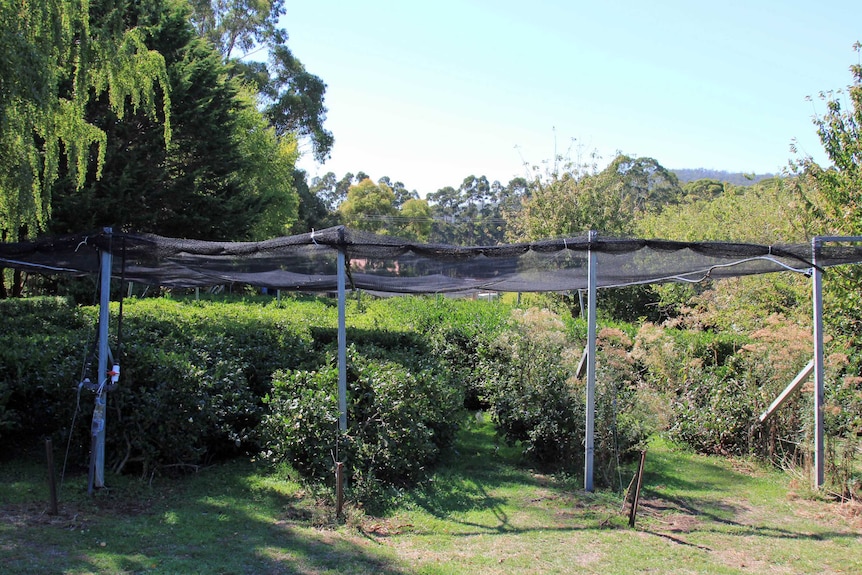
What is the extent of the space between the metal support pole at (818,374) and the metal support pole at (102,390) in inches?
240

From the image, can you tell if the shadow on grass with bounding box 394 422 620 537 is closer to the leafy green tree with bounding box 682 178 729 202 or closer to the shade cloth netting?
the shade cloth netting

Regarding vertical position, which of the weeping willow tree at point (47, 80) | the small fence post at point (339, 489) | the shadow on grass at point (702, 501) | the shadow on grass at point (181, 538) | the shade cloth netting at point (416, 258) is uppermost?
the weeping willow tree at point (47, 80)

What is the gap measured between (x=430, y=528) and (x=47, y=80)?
5203 mm

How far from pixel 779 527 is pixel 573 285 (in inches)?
114

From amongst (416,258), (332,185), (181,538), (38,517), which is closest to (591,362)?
(416,258)

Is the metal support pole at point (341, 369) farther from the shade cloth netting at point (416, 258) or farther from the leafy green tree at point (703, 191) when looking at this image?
the leafy green tree at point (703, 191)

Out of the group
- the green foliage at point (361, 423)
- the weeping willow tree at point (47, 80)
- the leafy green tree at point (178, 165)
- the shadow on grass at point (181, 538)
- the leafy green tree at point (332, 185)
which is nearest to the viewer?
the shadow on grass at point (181, 538)

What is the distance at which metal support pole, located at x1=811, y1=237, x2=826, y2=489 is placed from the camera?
5598 mm

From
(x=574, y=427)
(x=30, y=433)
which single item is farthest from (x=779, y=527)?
(x=30, y=433)

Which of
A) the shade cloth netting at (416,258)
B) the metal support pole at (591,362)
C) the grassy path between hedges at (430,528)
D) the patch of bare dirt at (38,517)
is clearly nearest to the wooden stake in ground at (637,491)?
the grassy path between hedges at (430,528)

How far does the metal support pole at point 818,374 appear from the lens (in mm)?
5598

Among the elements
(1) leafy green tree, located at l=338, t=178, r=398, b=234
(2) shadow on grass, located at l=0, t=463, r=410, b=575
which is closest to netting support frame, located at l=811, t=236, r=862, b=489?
(2) shadow on grass, located at l=0, t=463, r=410, b=575

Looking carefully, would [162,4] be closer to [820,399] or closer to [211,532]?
[211,532]

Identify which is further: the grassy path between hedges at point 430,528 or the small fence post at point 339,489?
the small fence post at point 339,489
